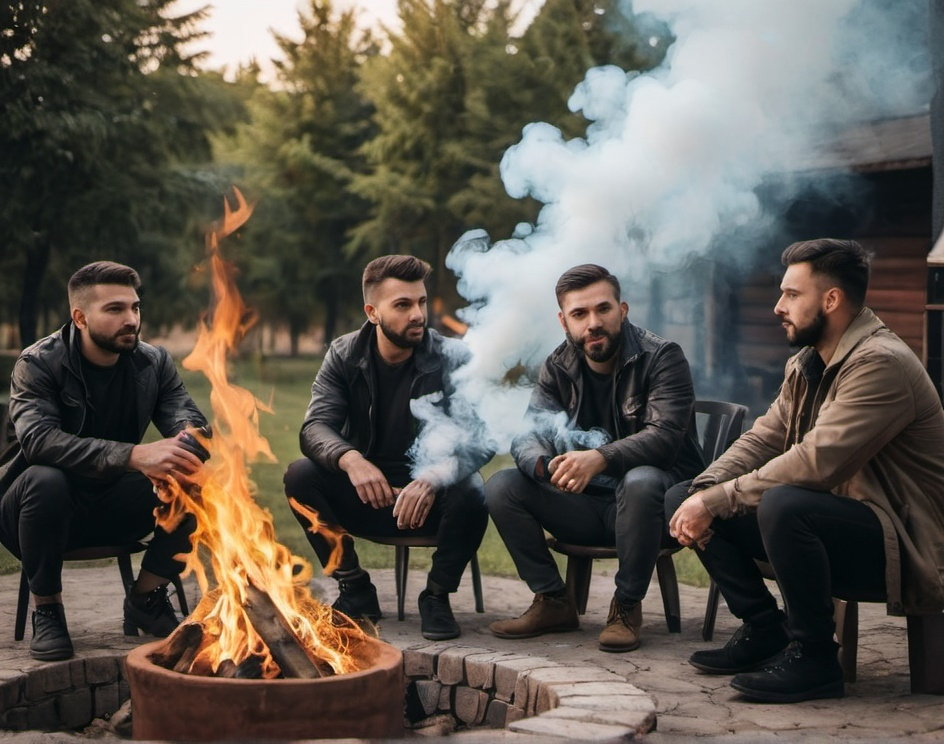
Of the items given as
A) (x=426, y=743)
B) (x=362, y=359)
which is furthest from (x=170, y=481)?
(x=426, y=743)

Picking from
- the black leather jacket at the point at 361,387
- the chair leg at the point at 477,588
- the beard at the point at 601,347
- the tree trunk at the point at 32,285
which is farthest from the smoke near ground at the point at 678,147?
the tree trunk at the point at 32,285

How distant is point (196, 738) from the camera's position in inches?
132

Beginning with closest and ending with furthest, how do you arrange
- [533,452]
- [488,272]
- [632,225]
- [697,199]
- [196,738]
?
1. [196,738]
2. [533,452]
3. [488,272]
4. [632,225]
5. [697,199]

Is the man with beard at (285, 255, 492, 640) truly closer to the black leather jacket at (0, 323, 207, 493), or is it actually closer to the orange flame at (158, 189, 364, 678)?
the orange flame at (158, 189, 364, 678)

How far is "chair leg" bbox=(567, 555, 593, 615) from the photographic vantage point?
5195 mm

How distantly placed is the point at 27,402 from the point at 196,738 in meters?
1.94

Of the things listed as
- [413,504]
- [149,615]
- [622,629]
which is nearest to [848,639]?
[622,629]

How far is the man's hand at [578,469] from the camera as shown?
471 cm

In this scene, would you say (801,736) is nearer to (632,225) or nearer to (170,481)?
(170,481)

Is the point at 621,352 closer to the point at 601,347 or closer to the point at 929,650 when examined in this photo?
the point at 601,347

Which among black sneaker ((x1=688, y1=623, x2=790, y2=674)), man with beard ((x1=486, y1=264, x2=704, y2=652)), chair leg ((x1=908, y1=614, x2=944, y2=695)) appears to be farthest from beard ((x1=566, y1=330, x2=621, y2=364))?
A: chair leg ((x1=908, y1=614, x2=944, y2=695))

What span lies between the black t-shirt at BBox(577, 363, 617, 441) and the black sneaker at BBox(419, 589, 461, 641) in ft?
3.30

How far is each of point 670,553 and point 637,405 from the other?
0.67 metres

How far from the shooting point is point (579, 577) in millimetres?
5234
